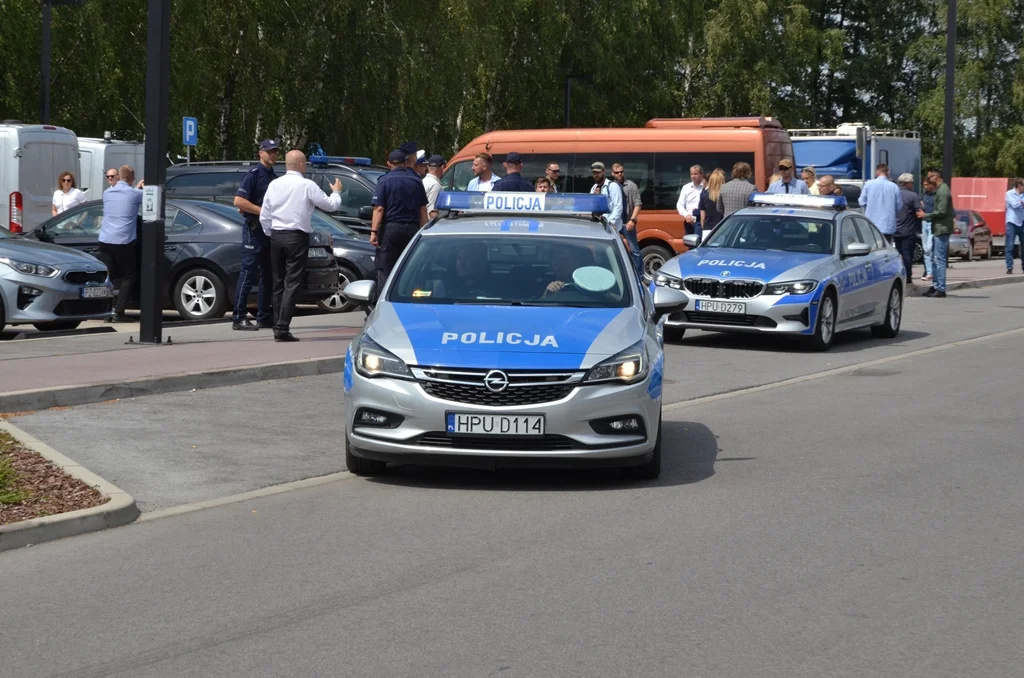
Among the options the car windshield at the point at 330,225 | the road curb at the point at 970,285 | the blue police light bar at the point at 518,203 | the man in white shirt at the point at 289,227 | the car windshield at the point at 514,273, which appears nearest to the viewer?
the car windshield at the point at 514,273

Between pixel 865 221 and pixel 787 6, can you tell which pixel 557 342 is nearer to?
pixel 865 221

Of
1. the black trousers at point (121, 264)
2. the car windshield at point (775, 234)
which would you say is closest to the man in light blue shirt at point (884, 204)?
the car windshield at point (775, 234)

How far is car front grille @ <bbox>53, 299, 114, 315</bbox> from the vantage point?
54.0 ft

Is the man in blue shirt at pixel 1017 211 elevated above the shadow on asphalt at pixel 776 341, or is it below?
above

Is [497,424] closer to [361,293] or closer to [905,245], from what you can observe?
[361,293]

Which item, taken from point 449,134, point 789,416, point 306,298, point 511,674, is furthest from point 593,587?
point 449,134

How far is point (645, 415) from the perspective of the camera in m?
8.53

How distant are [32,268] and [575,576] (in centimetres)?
1127

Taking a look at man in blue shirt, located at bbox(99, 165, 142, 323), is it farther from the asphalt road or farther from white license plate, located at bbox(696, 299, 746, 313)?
the asphalt road

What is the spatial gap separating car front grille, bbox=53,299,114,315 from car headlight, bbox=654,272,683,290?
611 centimetres

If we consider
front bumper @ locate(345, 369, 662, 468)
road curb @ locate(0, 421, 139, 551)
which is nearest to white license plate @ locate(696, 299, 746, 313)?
front bumper @ locate(345, 369, 662, 468)

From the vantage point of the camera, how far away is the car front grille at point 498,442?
8289mm

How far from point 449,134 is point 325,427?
34001 millimetres

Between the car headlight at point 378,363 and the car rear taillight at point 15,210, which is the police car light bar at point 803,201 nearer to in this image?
the car headlight at point 378,363
